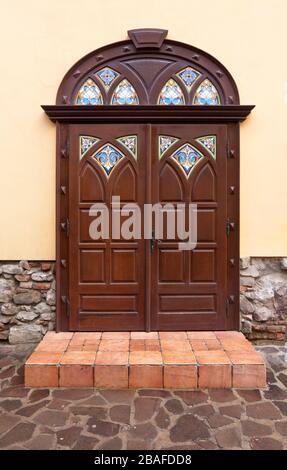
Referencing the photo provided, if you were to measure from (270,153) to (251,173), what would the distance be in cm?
31

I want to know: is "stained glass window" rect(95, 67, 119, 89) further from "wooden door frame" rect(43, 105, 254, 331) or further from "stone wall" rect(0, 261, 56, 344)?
"stone wall" rect(0, 261, 56, 344)

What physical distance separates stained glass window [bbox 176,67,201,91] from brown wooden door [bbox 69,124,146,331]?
0.72 metres

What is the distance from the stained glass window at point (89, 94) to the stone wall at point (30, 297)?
74.5 inches

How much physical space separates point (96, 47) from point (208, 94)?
1.36 metres

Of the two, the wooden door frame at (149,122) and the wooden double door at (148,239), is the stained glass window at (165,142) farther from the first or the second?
the wooden door frame at (149,122)

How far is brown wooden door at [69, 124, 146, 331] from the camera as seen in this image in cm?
338

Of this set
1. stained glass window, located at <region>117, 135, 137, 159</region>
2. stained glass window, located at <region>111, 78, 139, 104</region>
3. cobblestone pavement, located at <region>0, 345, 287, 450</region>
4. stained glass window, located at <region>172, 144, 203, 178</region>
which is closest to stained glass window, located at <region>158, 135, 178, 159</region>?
stained glass window, located at <region>172, 144, 203, 178</region>

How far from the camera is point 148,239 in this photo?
3.40 meters

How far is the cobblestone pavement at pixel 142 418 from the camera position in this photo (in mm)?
1984

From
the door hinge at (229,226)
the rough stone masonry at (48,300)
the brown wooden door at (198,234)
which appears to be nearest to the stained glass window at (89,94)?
the brown wooden door at (198,234)

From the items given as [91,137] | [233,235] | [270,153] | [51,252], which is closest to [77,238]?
[51,252]

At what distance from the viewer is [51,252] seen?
11.3 ft
